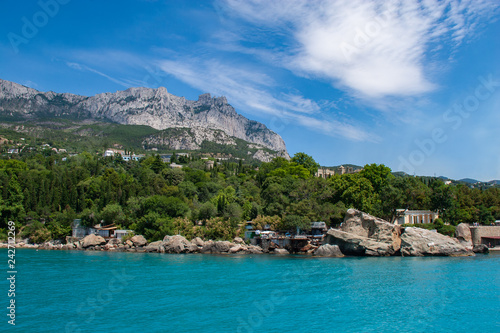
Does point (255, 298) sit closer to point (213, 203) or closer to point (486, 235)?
point (213, 203)

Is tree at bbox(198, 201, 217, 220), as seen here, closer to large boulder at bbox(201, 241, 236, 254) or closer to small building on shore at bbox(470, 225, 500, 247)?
large boulder at bbox(201, 241, 236, 254)

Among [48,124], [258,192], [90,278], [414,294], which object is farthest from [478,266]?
[48,124]

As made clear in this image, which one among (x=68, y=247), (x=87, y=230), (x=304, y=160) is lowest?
(x=68, y=247)

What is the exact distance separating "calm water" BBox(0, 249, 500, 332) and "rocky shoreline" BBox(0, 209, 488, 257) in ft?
27.9

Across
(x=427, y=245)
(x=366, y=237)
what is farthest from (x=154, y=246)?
(x=427, y=245)

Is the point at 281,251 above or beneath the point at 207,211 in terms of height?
beneath

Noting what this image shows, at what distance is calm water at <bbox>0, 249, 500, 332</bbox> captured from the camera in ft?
50.9

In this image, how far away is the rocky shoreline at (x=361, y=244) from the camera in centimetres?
4028

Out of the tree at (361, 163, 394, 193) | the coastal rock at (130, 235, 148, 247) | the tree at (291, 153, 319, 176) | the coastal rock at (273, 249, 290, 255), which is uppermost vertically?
the tree at (291, 153, 319, 176)

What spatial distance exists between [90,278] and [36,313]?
28.2 feet

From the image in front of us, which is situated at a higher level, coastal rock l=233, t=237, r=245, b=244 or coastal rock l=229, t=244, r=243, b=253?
coastal rock l=233, t=237, r=245, b=244

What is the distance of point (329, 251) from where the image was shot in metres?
40.2

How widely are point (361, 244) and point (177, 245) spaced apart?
856 inches

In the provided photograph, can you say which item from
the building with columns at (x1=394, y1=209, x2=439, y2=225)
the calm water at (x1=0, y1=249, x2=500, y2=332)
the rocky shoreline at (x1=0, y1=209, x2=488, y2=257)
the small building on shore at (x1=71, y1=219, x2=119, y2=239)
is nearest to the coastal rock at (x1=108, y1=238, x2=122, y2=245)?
the rocky shoreline at (x1=0, y1=209, x2=488, y2=257)
